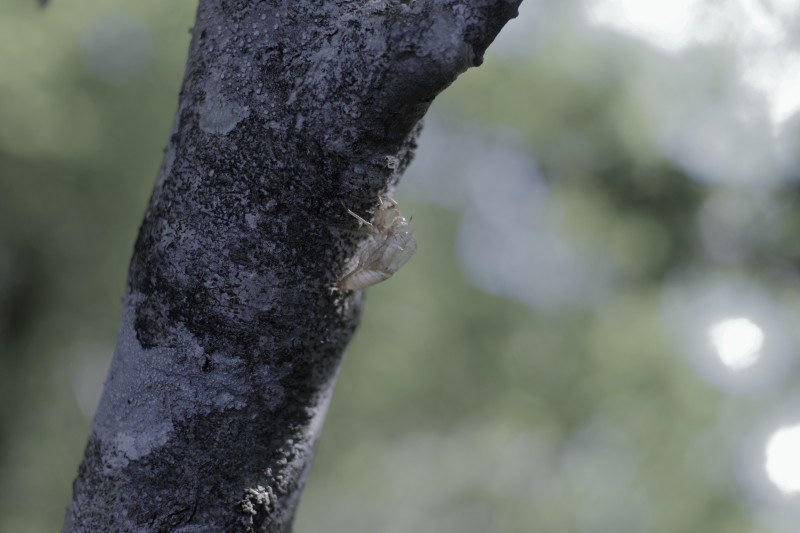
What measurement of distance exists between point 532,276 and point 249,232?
2.94 metres

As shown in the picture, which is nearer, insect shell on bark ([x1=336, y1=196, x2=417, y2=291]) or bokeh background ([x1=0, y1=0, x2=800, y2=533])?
insect shell on bark ([x1=336, y1=196, x2=417, y2=291])

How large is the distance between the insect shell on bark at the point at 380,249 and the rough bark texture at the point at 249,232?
3cm

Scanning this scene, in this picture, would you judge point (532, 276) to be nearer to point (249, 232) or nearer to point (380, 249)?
point (380, 249)

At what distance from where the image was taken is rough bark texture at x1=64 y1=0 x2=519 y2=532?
530mm

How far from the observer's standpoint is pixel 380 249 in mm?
772

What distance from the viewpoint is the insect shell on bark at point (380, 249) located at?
0.63m

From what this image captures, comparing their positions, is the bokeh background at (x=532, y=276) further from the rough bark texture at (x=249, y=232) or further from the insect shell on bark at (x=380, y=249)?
the rough bark texture at (x=249, y=232)

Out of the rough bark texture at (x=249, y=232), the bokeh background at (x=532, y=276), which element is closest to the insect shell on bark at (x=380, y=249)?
the rough bark texture at (x=249, y=232)

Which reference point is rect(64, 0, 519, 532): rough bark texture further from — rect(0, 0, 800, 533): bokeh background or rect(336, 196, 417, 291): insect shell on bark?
rect(0, 0, 800, 533): bokeh background

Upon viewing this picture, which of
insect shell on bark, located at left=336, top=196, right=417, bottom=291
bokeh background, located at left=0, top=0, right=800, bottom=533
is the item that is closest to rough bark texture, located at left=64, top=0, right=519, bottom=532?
insect shell on bark, located at left=336, top=196, right=417, bottom=291

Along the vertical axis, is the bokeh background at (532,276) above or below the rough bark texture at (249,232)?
above

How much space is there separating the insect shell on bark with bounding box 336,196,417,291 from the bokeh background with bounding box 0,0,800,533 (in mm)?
2304

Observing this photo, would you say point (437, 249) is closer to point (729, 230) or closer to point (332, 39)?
point (729, 230)

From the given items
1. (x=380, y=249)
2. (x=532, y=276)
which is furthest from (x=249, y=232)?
Answer: (x=532, y=276)
